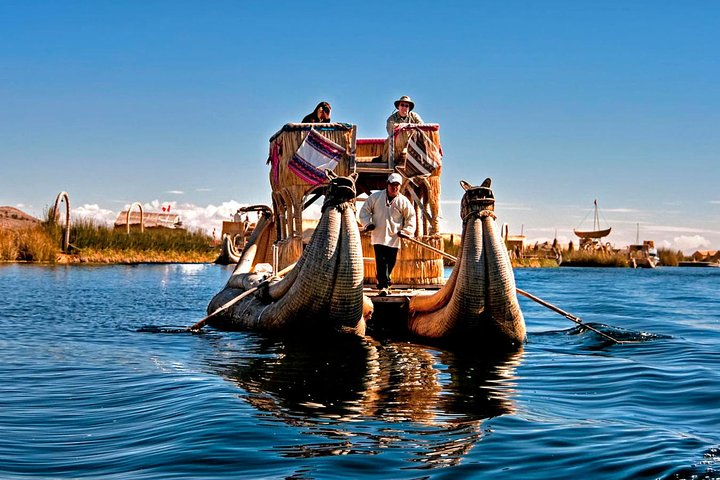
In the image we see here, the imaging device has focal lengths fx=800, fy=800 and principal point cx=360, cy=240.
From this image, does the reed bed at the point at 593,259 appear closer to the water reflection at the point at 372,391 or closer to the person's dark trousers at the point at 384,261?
the person's dark trousers at the point at 384,261

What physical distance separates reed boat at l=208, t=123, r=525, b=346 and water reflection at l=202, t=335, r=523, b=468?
0.38 meters

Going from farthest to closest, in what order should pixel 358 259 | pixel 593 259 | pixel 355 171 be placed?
1. pixel 593 259
2. pixel 355 171
3. pixel 358 259

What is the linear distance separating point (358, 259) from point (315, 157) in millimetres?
3522

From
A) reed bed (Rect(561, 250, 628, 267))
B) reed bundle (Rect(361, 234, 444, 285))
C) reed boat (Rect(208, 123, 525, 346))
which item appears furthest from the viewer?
reed bed (Rect(561, 250, 628, 267))

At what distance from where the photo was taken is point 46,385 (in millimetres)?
7297

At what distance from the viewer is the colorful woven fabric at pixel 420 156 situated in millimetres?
13492

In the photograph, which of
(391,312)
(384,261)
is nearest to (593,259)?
(384,261)

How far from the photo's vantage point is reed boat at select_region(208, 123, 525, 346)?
9.36 metres

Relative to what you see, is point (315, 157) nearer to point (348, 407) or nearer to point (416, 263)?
point (416, 263)

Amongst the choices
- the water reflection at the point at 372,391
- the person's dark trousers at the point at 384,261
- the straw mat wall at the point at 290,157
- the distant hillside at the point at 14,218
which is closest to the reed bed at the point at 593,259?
the distant hillside at the point at 14,218

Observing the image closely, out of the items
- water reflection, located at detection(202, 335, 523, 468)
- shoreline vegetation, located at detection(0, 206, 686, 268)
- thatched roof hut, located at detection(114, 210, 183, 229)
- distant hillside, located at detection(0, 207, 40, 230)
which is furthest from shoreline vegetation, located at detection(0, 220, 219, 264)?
water reflection, located at detection(202, 335, 523, 468)

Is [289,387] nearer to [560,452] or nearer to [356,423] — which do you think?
[356,423]

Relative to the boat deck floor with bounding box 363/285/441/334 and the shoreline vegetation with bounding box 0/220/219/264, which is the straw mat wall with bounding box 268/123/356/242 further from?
the shoreline vegetation with bounding box 0/220/219/264

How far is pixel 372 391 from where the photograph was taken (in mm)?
6988
